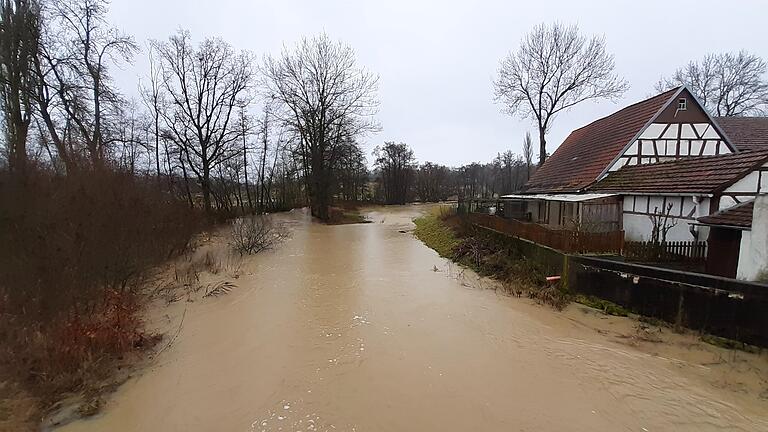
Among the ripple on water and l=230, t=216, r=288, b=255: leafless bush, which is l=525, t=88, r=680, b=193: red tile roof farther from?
the ripple on water

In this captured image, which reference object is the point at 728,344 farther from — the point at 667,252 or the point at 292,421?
the point at 292,421

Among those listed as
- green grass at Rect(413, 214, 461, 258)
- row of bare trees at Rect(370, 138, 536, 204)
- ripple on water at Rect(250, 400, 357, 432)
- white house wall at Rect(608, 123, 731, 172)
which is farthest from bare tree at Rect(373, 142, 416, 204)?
ripple on water at Rect(250, 400, 357, 432)

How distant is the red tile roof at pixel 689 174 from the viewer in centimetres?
950

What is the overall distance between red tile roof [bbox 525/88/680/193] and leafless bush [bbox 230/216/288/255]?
Result: 12.9m

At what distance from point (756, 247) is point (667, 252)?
110 inches

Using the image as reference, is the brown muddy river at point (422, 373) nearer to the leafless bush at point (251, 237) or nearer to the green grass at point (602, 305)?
the green grass at point (602, 305)

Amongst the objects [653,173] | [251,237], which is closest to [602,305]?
[653,173]

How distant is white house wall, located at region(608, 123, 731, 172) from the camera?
15.0m

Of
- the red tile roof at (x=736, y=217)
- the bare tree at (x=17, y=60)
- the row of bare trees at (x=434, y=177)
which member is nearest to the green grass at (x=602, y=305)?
the red tile roof at (x=736, y=217)

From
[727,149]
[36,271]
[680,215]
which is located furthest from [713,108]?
[36,271]

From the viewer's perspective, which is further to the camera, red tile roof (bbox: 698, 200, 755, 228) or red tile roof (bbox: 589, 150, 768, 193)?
red tile roof (bbox: 589, 150, 768, 193)

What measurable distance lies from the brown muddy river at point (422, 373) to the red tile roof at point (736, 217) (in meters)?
2.49

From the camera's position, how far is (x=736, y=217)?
25.0 ft

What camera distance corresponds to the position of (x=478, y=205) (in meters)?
26.0
